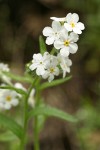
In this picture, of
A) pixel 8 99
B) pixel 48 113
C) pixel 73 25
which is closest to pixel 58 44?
pixel 73 25

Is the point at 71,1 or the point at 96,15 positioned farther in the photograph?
the point at 71,1

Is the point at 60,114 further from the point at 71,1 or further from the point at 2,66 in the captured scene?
the point at 71,1

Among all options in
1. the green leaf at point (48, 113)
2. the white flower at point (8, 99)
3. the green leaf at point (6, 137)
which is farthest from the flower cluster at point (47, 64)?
the green leaf at point (6, 137)

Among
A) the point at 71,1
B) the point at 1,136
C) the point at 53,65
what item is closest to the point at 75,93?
the point at 71,1

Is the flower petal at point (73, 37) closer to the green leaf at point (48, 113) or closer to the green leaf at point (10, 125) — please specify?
the green leaf at point (48, 113)

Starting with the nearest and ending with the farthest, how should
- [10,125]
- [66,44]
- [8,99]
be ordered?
[66,44] < [10,125] < [8,99]

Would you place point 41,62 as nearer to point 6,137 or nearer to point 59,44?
point 59,44

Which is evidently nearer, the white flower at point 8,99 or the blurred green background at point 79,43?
the white flower at point 8,99
